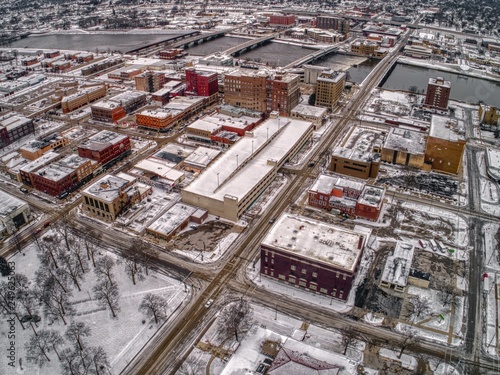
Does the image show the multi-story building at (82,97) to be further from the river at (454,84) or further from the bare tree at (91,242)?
the river at (454,84)

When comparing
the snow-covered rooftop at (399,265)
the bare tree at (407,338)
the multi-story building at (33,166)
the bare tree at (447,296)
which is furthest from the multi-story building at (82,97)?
the bare tree at (447,296)

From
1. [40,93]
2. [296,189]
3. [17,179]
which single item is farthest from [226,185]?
[40,93]

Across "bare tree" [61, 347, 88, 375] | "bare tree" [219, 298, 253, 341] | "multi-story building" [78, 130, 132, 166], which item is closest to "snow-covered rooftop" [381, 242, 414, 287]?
"bare tree" [219, 298, 253, 341]

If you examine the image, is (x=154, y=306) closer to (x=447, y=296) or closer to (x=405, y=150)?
(x=447, y=296)

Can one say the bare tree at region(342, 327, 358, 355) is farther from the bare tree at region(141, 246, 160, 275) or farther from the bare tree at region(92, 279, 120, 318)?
the bare tree at region(141, 246, 160, 275)

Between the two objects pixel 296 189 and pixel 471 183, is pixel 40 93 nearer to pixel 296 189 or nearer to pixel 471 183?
pixel 296 189

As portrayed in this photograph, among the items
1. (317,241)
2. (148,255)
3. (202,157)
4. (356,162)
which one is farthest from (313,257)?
(202,157)
